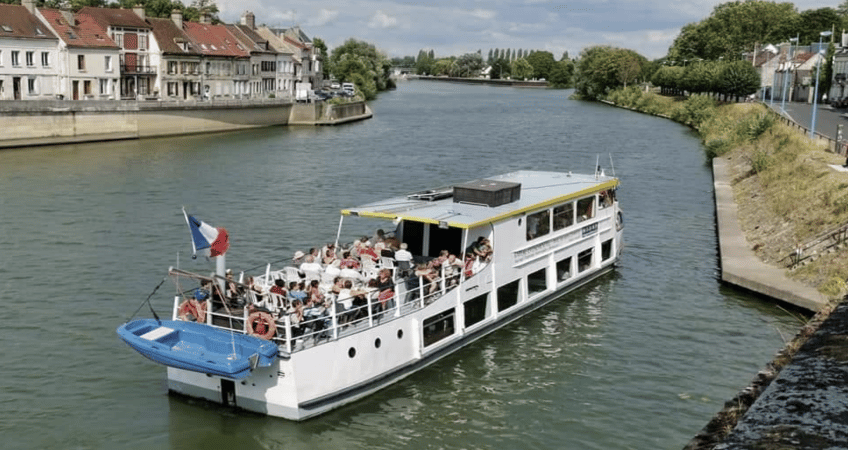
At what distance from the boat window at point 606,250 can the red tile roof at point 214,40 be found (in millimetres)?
72571

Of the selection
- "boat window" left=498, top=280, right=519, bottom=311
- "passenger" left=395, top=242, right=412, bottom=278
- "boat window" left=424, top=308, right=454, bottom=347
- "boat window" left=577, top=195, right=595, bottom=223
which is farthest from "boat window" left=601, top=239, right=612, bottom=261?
"passenger" left=395, top=242, right=412, bottom=278

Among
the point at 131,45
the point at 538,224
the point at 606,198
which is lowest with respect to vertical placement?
the point at 538,224

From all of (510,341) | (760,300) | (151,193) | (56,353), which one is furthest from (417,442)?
(151,193)

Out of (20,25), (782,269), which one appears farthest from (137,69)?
(782,269)

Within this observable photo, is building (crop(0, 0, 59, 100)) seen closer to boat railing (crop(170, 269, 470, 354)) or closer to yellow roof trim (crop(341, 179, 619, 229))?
yellow roof trim (crop(341, 179, 619, 229))

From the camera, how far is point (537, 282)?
79.3 ft

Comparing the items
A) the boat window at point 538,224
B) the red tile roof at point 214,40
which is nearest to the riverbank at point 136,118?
the red tile roof at point 214,40

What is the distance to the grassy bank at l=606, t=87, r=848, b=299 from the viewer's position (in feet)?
84.2

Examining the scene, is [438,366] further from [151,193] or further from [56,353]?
[151,193]

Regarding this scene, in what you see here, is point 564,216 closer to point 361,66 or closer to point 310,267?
point 310,267

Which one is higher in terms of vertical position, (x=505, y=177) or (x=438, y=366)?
(x=505, y=177)

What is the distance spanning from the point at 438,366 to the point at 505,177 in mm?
10265

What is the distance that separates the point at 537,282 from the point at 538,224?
1.60 meters

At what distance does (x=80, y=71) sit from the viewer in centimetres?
7850
